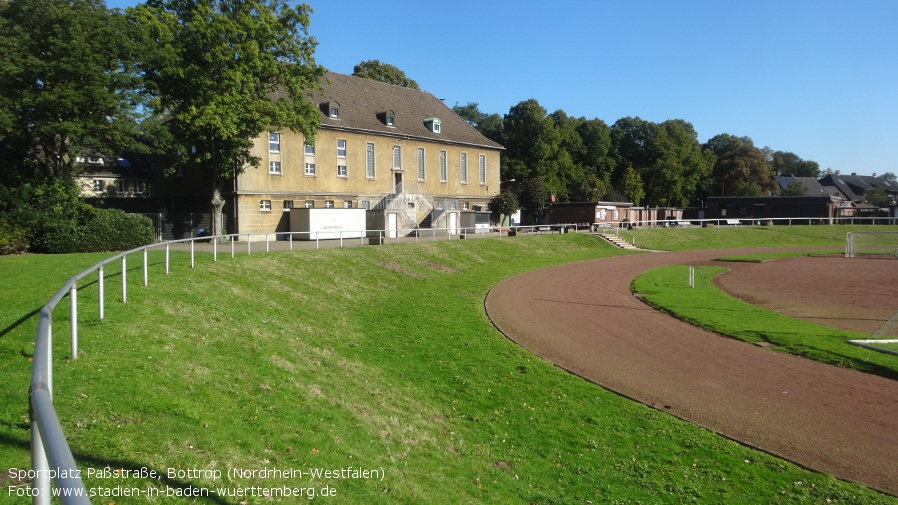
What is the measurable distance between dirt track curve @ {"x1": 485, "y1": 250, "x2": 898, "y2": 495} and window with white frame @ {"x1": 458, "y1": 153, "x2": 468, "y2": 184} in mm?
36565

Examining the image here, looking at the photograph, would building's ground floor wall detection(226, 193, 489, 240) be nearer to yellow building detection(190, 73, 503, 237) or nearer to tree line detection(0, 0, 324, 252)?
yellow building detection(190, 73, 503, 237)

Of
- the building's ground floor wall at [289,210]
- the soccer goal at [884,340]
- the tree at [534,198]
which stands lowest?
the soccer goal at [884,340]

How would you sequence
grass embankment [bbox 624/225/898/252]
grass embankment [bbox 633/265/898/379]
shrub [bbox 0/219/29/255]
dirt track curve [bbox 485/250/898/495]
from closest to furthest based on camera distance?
dirt track curve [bbox 485/250/898/495] < grass embankment [bbox 633/265/898/379] < shrub [bbox 0/219/29/255] < grass embankment [bbox 624/225/898/252]

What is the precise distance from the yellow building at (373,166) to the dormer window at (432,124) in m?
0.10

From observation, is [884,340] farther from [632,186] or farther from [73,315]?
[632,186]

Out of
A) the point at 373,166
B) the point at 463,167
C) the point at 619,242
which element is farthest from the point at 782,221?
the point at 373,166

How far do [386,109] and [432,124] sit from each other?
517 cm

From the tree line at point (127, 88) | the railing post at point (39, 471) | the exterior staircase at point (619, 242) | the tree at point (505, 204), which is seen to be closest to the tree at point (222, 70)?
the tree line at point (127, 88)

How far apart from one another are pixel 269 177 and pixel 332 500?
42.2m

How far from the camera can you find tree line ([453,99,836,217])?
277 feet

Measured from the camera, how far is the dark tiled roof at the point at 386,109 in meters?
53.0

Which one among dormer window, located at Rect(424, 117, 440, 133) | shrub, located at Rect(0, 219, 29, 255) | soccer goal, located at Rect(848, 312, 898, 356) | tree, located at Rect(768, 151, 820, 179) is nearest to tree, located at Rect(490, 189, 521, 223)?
dormer window, located at Rect(424, 117, 440, 133)

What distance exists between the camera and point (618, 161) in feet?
336

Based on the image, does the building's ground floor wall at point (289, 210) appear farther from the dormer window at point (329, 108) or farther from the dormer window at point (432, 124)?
the dormer window at point (432, 124)
